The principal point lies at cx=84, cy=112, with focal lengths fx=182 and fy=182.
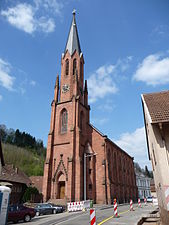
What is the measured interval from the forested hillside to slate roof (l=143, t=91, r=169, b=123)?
52.9 metres

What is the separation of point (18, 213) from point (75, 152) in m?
16.2

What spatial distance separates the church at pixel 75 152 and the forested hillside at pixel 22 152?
96.5 ft

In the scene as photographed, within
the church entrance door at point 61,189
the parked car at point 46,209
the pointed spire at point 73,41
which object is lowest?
the parked car at point 46,209

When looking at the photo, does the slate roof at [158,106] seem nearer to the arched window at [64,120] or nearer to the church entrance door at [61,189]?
the church entrance door at [61,189]

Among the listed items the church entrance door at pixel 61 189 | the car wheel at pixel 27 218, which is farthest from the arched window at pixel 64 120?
the car wheel at pixel 27 218

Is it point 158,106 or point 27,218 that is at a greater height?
point 158,106

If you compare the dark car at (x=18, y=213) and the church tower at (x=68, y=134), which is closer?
the dark car at (x=18, y=213)

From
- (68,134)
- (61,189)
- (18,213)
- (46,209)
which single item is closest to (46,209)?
(46,209)

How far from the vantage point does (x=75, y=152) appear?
3025cm

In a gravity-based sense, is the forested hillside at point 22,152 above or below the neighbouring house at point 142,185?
above

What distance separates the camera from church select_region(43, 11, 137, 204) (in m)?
28.9

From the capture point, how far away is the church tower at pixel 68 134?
28438 millimetres

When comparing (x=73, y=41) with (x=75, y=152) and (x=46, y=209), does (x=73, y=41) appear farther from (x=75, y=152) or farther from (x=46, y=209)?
(x=46, y=209)

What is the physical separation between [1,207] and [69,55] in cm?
3644
